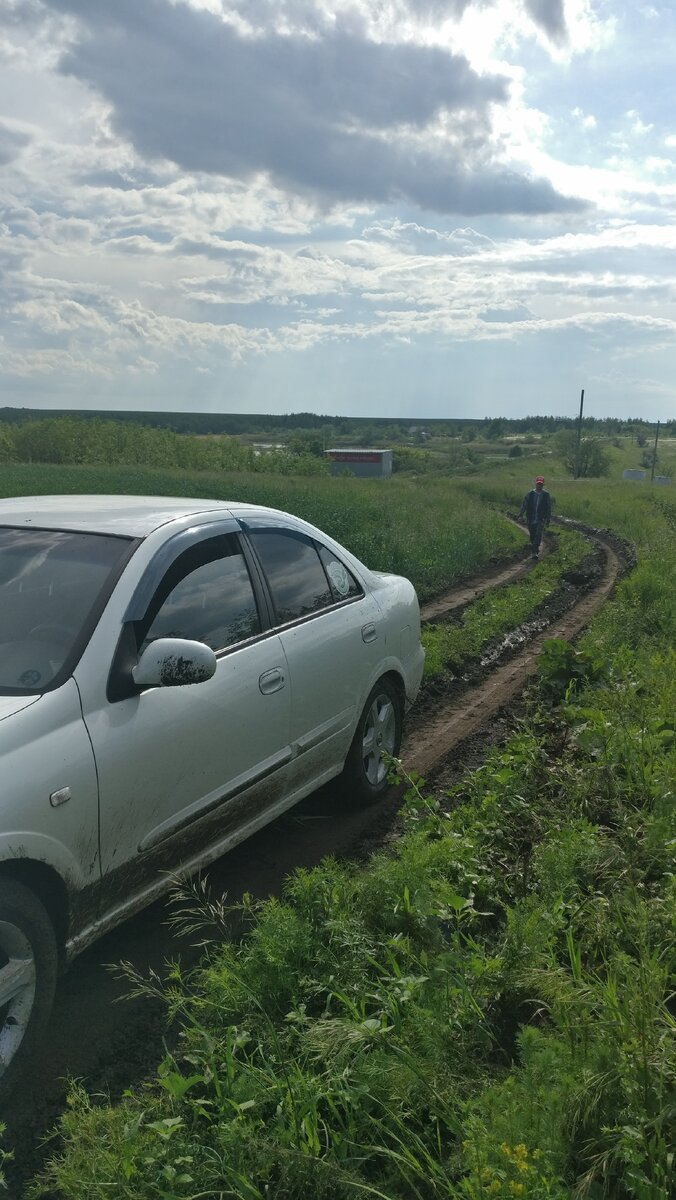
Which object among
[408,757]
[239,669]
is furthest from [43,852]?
[408,757]

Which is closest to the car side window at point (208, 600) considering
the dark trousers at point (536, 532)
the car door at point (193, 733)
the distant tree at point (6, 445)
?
the car door at point (193, 733)

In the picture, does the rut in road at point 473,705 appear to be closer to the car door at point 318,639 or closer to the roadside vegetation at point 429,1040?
the car door at point 318,639

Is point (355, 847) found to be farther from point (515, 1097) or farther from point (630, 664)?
point (630, 664)

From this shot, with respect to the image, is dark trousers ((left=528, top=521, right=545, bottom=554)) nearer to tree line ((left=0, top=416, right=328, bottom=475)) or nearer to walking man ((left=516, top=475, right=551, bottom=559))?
walking man ((left=516, top=475, right=551, bottom=559))

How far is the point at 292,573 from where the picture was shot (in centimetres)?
494

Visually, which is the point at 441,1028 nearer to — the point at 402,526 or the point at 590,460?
the point at 402,526

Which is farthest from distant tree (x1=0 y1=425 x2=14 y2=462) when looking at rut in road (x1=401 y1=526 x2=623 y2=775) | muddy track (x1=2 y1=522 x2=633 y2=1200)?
muddy track (x1=2 y1=522 x2=633 y2=1200)

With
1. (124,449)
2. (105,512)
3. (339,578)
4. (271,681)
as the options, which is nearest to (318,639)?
(271,681)

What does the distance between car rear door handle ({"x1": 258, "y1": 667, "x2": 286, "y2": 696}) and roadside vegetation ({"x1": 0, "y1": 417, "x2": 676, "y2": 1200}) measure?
0.84 m

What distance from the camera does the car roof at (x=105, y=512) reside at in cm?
403

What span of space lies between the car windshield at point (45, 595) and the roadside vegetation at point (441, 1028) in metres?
1.06

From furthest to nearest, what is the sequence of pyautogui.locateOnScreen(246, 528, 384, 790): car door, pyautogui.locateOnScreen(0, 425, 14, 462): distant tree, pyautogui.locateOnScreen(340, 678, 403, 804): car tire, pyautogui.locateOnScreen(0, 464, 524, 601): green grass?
pyautogui.locateOnScreen(0, 425, 14, 462): distant tree → pyautogui.locateOnScreen(0, 464, 524, 601): green grass → pyautogui.locateOnScreen(340, 678, 403, 804): car tire → pyautogui.locateOnScreen(246, 528, 384, 790): car door

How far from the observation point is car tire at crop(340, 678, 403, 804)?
17.9 feet

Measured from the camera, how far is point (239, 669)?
164 inches
